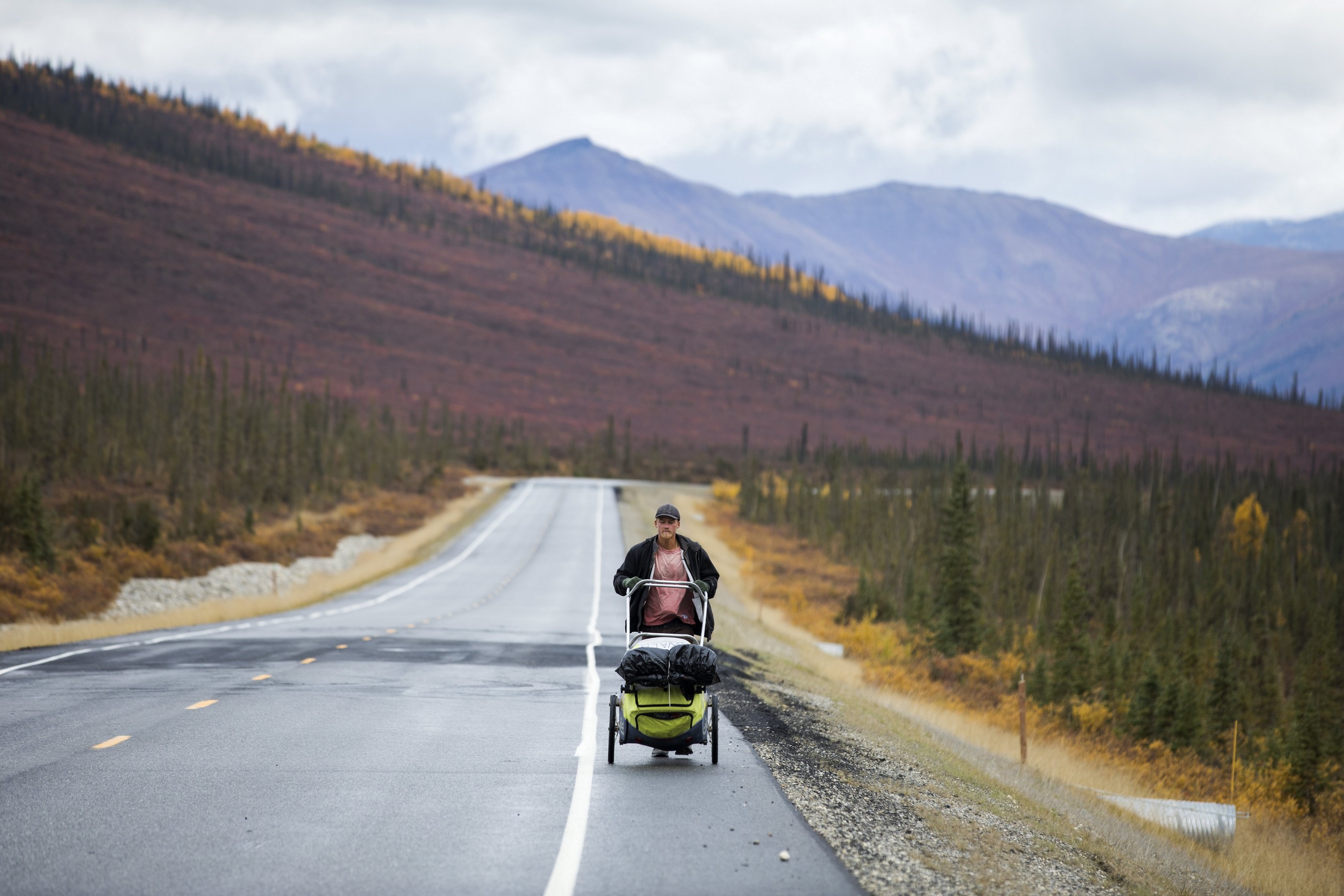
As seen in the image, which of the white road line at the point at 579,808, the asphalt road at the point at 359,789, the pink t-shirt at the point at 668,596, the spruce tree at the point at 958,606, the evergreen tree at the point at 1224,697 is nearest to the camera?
the white road line at the point at 579,808

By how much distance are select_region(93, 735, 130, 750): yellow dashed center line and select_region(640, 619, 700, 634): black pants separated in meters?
4.46

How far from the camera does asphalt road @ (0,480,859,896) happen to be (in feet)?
19.6

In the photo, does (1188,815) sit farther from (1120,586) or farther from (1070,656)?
(1120,586)

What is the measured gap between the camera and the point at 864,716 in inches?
595

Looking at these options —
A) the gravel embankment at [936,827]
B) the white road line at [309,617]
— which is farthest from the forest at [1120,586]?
the gravel embankment at [936,827]

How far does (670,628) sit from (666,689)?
21.1 inches

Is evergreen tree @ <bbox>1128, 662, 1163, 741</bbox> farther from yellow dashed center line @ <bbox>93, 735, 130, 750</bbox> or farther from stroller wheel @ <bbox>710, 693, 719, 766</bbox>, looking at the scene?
yellow dashed center line @ <bbox>93, 735, 130, 750</bbox>

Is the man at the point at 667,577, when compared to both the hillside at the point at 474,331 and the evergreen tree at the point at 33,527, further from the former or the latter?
the hillside at the point at 474,331

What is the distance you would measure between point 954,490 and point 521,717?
3170 centimetres

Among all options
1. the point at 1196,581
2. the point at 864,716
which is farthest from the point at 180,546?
the point at 1196,581

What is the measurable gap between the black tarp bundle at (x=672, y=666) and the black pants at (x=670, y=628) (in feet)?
1.16

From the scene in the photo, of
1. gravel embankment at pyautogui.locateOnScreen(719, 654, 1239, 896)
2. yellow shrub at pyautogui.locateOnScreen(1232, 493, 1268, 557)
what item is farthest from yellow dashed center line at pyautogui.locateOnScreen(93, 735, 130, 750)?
yellow shrub at pyautogui.locateOnScreen(1232, 493, 1268, 557)

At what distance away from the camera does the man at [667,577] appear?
29.9 ft

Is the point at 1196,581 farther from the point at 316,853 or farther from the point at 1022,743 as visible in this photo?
the point at 316,853
